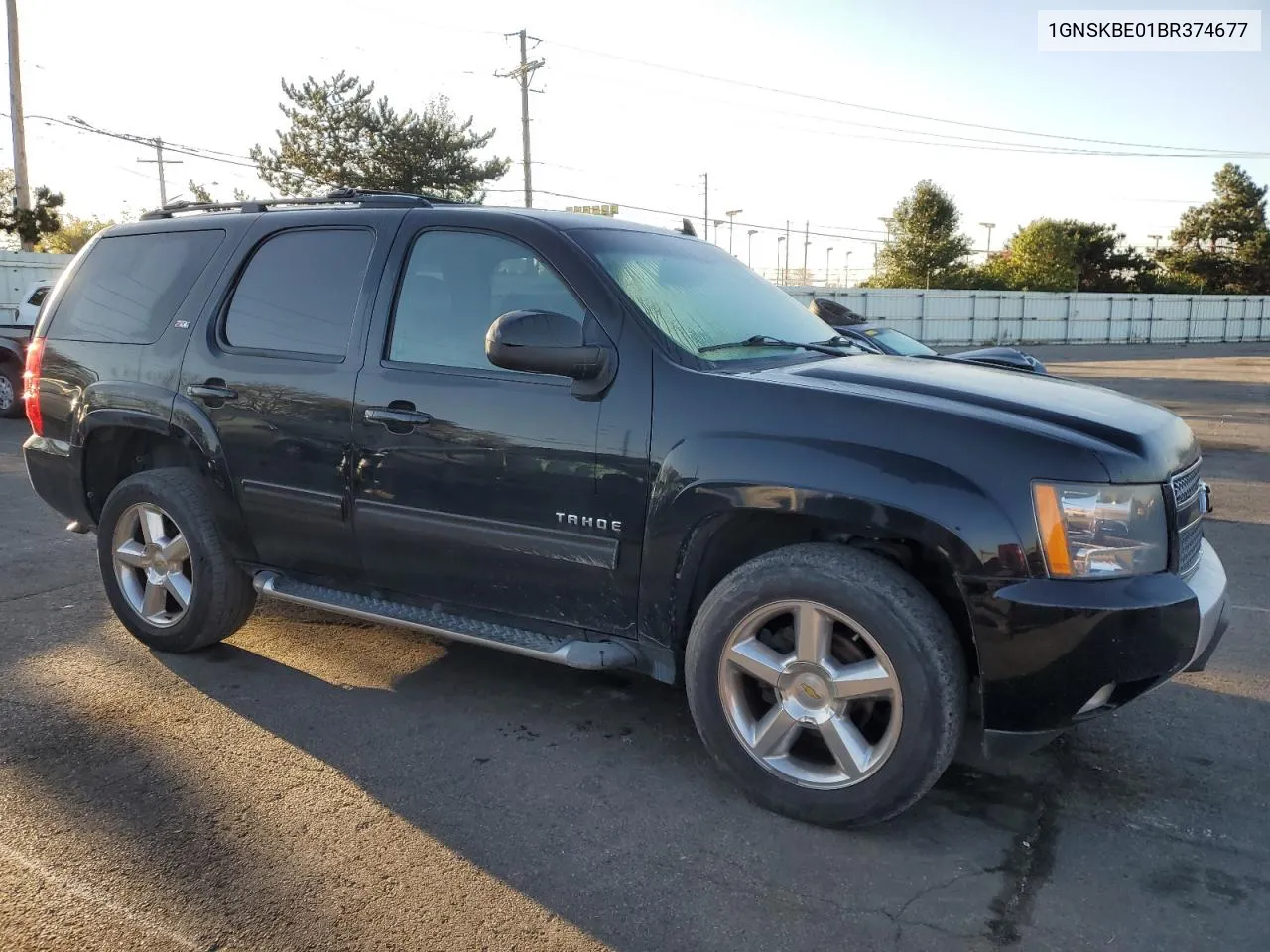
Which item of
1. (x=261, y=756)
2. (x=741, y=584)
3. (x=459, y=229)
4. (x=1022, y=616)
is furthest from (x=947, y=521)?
(x=261, y=756)

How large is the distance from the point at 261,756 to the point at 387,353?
58.4 inches

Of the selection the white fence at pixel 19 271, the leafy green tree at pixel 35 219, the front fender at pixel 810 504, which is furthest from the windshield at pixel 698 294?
the leafy green tree at pixel 35 219

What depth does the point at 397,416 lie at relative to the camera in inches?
142

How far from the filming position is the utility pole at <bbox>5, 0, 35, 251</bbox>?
27016 mm

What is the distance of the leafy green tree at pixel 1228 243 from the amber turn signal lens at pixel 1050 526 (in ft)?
225

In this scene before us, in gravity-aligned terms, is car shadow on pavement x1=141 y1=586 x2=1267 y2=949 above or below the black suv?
below

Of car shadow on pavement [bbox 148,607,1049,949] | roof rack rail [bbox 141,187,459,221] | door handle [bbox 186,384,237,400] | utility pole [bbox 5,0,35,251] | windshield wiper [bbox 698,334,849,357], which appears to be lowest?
car shadow on pavement [bbox 148,607,1049,949]

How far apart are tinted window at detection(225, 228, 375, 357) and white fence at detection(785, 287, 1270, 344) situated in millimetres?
29330

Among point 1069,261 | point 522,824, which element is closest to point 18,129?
point 522,824

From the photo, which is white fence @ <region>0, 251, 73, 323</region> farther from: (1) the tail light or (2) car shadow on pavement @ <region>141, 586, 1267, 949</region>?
(2) car shadow on pavement @ <region>141, 586, 1267, 949</region>

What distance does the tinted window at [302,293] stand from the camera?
390 centimetres

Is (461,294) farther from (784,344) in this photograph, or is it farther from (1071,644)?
(1071,644)

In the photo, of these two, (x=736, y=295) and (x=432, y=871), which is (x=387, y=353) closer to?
(x=736, y=295)

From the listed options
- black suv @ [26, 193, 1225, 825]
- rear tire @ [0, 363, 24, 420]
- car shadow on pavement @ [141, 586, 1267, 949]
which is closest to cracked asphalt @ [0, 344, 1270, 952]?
car shadow on pavement @ [141, 586, 1267, 949]
